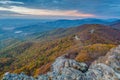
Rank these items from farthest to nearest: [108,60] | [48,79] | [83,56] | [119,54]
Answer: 1. [83,56]
2. [119,54]
3. [108,60]
4. [48,79]

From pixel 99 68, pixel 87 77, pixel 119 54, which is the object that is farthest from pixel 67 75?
pixel 119 54

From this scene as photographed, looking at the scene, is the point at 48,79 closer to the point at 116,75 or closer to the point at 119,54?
the point at 116,75

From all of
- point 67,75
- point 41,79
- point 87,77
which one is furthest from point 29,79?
point 87,77

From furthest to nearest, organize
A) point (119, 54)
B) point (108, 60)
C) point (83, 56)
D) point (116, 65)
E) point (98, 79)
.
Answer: point (83, 56), point (119, 54), point (108, 60), point (116, 65), point (98, 79)

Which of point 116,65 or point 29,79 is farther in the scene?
point 116,65

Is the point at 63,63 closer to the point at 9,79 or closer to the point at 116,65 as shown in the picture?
the point at 116,65

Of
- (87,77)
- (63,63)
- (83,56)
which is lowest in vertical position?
Answer: (83,56)

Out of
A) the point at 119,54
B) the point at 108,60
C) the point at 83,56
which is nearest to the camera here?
the point at 108,60

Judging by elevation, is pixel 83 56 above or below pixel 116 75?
below

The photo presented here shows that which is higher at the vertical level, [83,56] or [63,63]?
[63,63]
